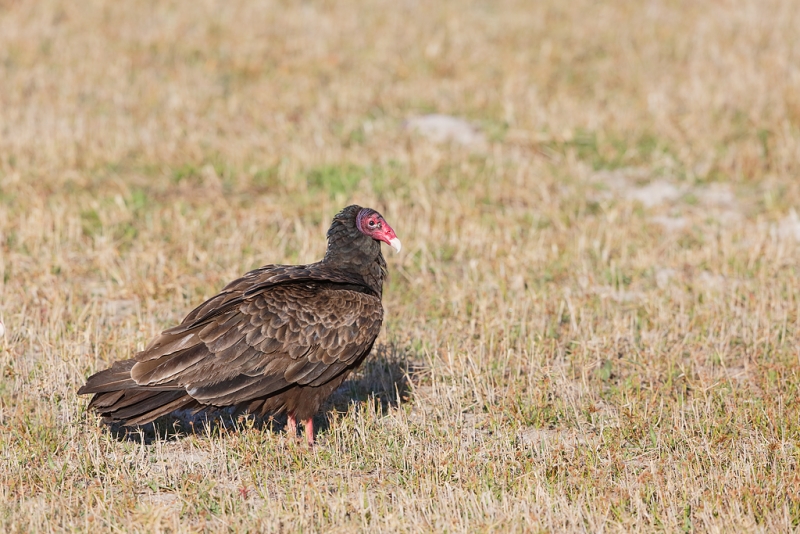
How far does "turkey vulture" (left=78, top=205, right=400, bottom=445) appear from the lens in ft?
19.1

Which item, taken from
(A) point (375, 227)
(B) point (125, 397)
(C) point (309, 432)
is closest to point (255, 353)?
(C) point (309, 432)

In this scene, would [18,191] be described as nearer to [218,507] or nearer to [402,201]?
[402,201]

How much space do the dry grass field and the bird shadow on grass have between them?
3cm

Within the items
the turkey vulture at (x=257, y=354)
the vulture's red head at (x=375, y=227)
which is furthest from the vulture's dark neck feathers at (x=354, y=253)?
the turkey vulture at (x=257, y=354)

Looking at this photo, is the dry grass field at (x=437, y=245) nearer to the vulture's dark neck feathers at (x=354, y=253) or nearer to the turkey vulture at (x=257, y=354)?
the turkey vulture at (x=257, y=354)

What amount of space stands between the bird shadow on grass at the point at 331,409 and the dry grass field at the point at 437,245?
31 mm

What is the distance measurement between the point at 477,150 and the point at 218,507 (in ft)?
26.9

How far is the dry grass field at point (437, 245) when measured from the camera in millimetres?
5578

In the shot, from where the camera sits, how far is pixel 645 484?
18.0ft

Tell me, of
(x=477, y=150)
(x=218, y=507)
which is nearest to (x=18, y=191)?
(x=477, y=150)

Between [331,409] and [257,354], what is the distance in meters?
1.14

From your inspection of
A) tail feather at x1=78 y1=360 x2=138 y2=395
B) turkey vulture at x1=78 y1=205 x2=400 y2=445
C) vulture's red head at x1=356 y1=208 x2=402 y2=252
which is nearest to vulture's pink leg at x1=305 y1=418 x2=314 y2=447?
turkey vulture at x1=78 y1=205 x2=400 y2=445

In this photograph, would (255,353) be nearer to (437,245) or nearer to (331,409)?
(331,409)

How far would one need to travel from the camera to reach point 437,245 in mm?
9891
